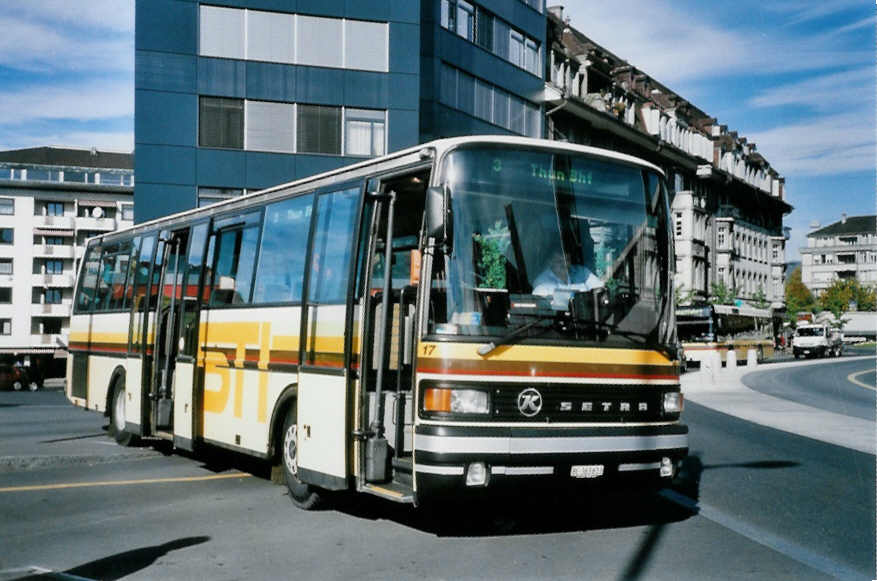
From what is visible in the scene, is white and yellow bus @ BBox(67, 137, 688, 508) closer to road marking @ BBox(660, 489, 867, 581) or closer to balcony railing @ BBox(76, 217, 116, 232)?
road marking @ BBox(660, 489, 867, 581)

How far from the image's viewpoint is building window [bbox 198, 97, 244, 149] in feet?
119

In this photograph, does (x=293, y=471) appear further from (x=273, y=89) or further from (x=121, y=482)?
(x=273, y=89)

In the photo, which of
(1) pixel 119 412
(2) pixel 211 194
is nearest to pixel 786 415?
(1) pixel 119 412

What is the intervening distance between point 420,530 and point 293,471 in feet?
5.41

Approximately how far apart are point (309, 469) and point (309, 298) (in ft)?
5.03

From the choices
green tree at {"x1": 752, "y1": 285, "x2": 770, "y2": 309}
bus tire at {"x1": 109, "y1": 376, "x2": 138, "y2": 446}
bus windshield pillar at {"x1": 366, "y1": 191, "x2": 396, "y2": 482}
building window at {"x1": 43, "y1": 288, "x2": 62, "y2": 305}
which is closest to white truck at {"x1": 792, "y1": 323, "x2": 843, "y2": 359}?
green tree at {"x1": 752, "y1": 285, "x2": 770, "y2": 309}

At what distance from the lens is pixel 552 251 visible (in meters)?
7.98

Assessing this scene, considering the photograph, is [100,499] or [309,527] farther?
[100,499]

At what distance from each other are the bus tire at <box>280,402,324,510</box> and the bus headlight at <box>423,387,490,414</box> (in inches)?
90.6

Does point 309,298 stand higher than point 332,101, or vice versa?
point 332,101

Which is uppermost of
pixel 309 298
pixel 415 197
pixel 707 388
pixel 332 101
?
pixel 332 101

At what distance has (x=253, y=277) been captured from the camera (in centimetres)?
1066

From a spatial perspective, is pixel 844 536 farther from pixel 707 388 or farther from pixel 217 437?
pixel 707 388

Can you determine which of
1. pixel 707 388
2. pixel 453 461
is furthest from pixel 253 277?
pixel 707 388
